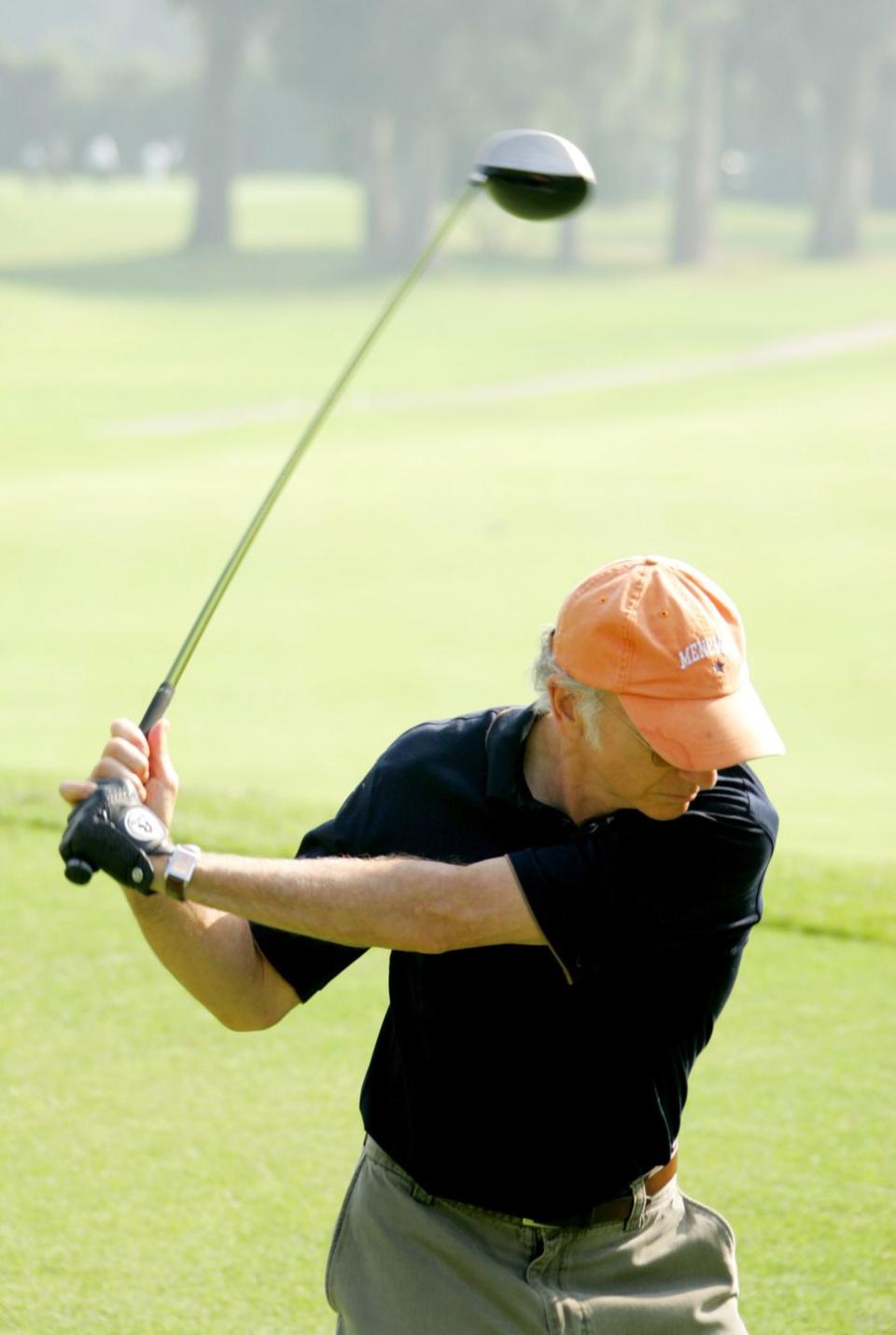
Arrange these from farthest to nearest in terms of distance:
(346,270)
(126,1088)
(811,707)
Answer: (346,270) → (811,707) → (126,1088)

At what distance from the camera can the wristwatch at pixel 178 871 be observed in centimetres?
225

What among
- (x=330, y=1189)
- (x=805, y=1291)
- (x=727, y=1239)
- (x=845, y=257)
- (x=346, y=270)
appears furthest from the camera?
(x=845, y=257)

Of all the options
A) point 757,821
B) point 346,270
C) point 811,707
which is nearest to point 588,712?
point 757,821

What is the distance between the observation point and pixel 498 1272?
2555mm

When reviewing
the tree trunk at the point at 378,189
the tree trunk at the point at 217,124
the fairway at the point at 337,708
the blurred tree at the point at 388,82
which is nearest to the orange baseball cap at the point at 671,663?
the fairway at the point at 337,708

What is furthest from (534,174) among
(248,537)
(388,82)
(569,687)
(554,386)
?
(388,82)

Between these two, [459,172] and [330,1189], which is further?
[459,172]

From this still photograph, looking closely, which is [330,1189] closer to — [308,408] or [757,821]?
[757,821]

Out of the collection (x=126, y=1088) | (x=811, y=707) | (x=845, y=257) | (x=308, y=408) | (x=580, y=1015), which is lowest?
(x=845, y=257)

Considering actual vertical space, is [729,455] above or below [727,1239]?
below

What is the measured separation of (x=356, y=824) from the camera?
266 centimetres

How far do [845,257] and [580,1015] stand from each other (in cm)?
4684

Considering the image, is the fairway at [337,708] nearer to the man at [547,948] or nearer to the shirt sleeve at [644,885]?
the man at [547,948]

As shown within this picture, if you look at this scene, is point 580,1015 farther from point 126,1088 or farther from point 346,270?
point 346,270
